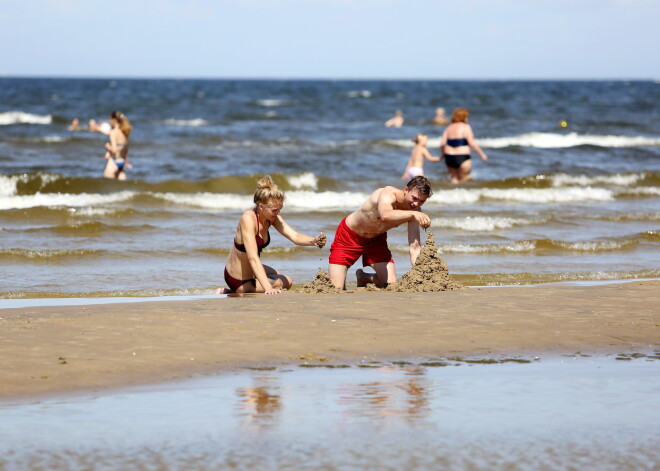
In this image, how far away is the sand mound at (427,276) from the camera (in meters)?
8.70

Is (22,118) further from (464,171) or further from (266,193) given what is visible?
(266,193)

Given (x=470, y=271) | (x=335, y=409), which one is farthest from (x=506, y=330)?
(x=470, y=271)

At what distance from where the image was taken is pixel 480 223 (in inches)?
570

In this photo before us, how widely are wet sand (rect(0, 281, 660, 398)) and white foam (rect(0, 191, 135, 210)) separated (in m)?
9.23

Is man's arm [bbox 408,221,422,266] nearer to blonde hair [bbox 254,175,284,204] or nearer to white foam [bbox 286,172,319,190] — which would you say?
blonde hair [bbox 254,175,284,204]

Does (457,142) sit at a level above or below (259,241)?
above

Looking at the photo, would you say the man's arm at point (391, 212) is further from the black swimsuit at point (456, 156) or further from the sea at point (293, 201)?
the black swimsuit at point (456, 156)

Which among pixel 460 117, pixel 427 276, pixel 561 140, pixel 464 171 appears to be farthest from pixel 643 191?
pixel 561 140

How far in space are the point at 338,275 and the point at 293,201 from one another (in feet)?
29.5

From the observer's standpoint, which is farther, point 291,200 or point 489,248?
point 291,200

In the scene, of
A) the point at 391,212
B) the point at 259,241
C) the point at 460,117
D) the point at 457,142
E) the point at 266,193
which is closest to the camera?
the point at 266,193

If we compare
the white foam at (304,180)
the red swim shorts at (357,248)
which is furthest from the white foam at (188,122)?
the red swim shorts at (357,248)

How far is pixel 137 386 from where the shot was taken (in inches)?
217

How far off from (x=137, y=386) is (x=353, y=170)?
57.4 feet
